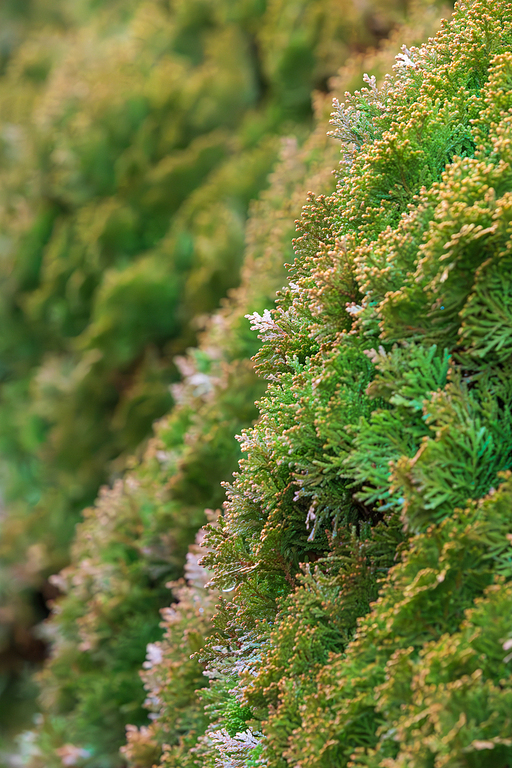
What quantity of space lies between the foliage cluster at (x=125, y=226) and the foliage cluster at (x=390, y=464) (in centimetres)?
334

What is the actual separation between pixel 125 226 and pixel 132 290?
734mm

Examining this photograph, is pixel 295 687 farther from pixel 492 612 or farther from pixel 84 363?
pixel 84 363

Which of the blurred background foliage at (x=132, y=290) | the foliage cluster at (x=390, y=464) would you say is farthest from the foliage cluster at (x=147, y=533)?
the foliage cluster at (x=390, y=464)

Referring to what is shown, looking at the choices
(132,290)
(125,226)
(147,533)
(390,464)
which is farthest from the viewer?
(125,226)

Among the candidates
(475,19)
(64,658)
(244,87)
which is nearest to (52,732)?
(64,658)

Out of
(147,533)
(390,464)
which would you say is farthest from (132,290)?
(390,464)

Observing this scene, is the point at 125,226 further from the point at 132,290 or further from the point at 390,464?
the point at 390,464

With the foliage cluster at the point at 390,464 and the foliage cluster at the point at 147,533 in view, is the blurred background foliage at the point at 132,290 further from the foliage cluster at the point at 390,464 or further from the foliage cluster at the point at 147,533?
the foliage cluster at the point at 390,464

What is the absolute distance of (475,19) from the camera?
7.32 ft

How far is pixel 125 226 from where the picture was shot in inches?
265

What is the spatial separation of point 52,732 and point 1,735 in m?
3.14

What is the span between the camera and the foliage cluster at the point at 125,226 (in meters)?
5.90

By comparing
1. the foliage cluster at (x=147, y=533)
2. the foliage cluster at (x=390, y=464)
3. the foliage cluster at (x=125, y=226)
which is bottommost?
the foliage cluster at (x=390, y=464)

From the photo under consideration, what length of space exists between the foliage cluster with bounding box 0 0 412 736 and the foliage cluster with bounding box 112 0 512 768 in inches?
131
